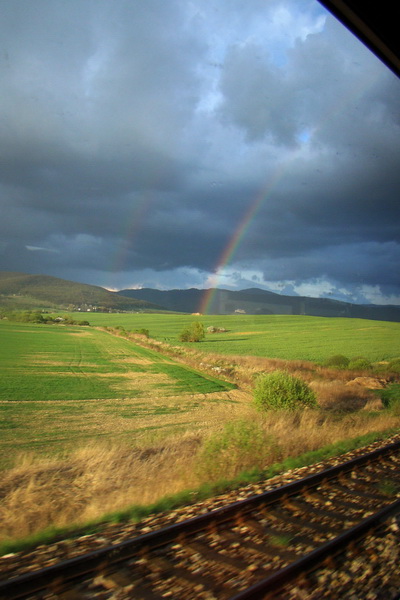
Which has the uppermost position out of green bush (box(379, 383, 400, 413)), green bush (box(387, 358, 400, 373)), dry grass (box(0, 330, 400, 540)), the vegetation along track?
the vegetation along track

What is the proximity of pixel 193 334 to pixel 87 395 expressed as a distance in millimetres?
32225

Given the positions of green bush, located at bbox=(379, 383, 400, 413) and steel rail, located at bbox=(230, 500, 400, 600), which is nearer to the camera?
steel rail, located at bbox=(230, 500, 400, 600)

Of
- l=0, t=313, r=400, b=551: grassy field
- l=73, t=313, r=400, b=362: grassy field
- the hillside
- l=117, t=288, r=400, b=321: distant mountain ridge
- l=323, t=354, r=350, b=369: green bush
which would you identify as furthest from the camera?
l=117, t=288, r=400, b=321: distant mountain ridge

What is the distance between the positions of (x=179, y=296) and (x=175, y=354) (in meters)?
103

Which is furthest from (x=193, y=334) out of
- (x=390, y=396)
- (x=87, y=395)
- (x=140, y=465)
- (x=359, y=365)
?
(x=140, y=465)

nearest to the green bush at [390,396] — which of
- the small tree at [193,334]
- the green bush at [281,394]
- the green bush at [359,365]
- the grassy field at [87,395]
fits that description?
the green bush at [359,365]

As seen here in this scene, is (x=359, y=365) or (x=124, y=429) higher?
(x=359, y=365)

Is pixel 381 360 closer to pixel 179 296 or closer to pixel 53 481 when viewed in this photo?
pixel 53 481

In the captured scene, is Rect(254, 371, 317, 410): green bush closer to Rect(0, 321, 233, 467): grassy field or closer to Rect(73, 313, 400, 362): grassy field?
Rect(0, 321, 233, 467): grassy field

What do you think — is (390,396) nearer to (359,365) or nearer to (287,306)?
(359,365)

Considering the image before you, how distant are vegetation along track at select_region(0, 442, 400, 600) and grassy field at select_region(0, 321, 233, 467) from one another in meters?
6.50

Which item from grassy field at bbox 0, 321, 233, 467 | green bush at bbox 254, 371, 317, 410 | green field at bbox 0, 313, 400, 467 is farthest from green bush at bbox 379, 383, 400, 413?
grassy field at bbox 0, 321, 233, 467

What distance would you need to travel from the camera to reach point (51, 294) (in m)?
67.3

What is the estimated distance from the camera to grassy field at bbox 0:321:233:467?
43.3 ft
